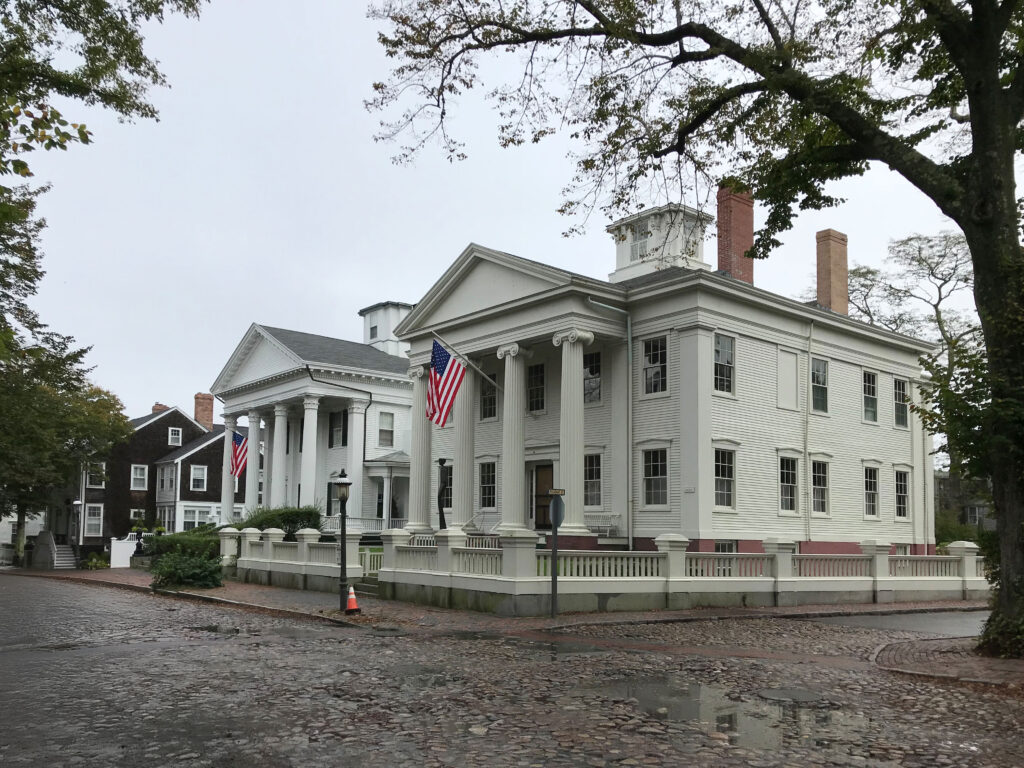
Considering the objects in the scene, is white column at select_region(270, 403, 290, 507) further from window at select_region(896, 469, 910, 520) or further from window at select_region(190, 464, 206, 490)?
window at select_region(896, 469, 910, 520)

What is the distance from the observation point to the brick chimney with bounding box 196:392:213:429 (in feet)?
220

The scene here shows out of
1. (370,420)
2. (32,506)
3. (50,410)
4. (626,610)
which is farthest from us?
(32,506)

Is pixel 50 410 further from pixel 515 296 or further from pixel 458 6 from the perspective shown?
pixel 458 6

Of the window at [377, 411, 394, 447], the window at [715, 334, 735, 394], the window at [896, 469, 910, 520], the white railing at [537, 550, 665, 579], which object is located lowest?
the white railing at [537, 550, 665, 579]

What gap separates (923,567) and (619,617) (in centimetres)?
1116

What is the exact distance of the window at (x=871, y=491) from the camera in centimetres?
3095

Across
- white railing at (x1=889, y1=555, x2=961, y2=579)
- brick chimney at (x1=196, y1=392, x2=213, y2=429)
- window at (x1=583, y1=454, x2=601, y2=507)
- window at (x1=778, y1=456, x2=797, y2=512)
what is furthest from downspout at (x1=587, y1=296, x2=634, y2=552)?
brick chimney at (x1=196, y1=392, x2=213, y2=429)

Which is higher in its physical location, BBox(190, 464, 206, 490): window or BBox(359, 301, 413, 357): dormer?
BBox(359, 301, 413, 357): dormer

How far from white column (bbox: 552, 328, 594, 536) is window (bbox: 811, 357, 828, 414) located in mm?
7792

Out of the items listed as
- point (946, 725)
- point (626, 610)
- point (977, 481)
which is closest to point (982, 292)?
point (977, 481)

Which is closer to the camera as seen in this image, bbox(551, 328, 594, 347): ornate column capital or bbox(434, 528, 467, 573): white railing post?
bbox(434, 528, 467, 573): white railing post

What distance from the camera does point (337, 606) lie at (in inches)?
827

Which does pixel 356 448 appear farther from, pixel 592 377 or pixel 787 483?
pixel 787 483

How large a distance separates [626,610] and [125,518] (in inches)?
1890
